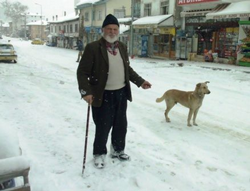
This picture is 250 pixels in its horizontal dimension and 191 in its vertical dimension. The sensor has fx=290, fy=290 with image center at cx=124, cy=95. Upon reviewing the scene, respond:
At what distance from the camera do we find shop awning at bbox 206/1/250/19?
16.1 m

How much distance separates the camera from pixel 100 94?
3.80 meters

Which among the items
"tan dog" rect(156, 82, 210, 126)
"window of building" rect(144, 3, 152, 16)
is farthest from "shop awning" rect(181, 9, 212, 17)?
"tan dog" rect(156, 82, 210, 126)

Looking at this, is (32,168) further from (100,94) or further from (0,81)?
(0,81)

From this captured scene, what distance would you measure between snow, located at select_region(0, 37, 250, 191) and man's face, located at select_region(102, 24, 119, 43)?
1661 mm

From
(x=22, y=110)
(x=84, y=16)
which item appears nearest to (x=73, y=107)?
(x=22, y=110)

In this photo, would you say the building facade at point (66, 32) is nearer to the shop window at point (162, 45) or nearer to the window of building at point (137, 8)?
the window of building at point (137, 8)

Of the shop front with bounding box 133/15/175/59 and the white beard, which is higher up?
the shop front with bounding box 133/15/175/59

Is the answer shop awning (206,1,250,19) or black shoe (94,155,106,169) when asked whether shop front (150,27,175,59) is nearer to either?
shop awning (206,1,250,19)

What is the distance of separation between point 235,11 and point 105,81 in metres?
15.1

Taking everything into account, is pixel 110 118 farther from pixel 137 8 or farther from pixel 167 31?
pixel 137 8

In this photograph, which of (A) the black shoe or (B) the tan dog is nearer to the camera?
(A) the black shoe

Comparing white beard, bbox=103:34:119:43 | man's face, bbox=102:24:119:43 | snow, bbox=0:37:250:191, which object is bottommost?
snow, bbox=0:37:250:191

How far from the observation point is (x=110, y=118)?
399 cm

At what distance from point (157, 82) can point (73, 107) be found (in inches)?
218
